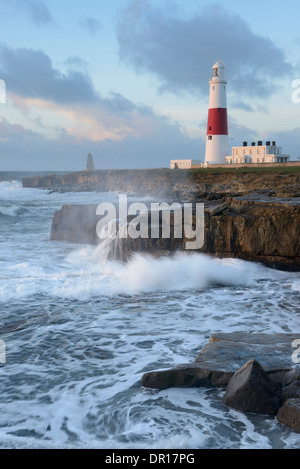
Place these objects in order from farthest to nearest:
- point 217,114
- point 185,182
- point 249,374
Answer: point 185,182 → point 217,114 → point 249,374

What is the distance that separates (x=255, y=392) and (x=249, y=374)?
159mm

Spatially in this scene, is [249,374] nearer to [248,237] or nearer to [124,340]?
[124,340]

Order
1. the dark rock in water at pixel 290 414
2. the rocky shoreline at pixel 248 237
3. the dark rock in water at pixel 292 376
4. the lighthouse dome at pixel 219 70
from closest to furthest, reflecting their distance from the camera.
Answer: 1. the dark rock in water at pixel 290 414
2. the dark rock in water at pixel 292 376
3. the rocky shoreline at pixel 248 237
4. the lighthouse dome at pixel 219 70

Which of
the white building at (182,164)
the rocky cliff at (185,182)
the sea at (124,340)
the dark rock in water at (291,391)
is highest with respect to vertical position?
the white building at (182,164)

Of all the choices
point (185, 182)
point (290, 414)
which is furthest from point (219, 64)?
point (290, 414)

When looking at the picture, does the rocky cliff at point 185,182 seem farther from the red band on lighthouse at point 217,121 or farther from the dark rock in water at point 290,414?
the dark rock in water at point 290,414

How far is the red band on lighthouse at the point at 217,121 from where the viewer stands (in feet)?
123

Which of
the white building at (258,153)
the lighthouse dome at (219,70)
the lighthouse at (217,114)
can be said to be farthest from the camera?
the white building at (258,153)

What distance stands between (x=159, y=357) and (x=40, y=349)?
4.67ft

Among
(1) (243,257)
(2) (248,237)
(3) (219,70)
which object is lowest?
(1) (243,257)

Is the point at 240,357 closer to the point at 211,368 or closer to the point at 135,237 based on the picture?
the point at 211,368

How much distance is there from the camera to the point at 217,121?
3753 cm

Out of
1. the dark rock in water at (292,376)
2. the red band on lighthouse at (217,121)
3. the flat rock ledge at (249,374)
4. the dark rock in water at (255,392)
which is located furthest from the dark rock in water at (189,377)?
the red band on lighthouse at (217,121)

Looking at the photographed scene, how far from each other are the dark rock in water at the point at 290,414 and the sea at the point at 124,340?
0.05 meters
